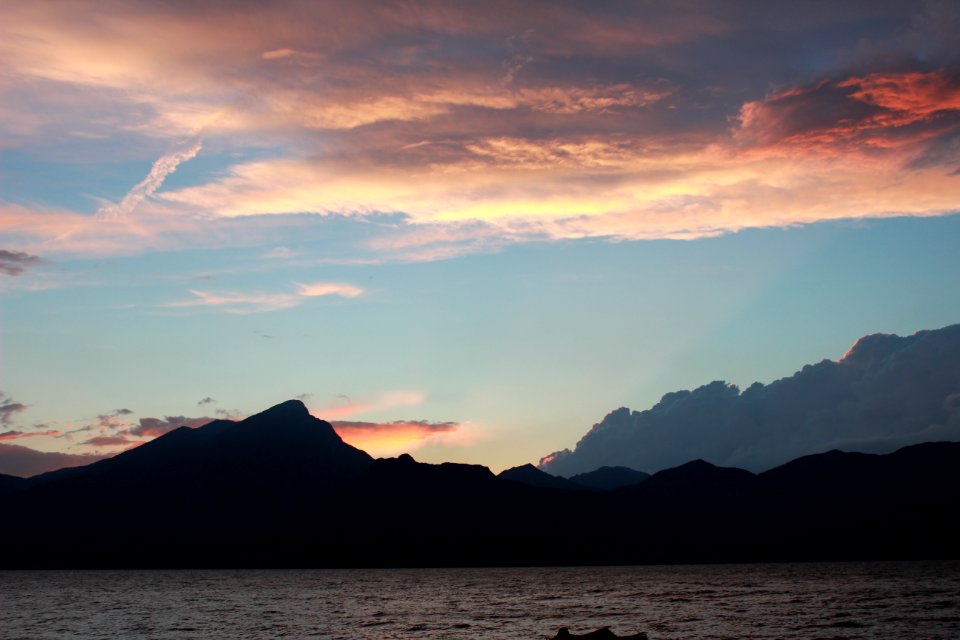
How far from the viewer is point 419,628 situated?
124188 millimetres

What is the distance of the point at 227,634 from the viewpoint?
11944cm

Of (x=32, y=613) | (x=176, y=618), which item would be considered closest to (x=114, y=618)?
(x=176, y=618)

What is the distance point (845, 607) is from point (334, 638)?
88.0 metres

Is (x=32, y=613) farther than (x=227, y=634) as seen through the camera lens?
Yes

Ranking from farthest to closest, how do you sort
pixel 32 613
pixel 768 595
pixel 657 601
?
pixel 768 595
pixel 657 601
pixel 32 613

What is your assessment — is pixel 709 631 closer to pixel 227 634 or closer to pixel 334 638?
pixel 334 638

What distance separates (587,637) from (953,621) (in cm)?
6576

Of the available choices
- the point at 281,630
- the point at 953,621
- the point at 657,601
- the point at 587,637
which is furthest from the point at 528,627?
the point at 657,601

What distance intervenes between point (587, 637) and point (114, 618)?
10707 centimetres

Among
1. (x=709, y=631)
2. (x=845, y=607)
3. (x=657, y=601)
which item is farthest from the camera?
(x=657, y=601)

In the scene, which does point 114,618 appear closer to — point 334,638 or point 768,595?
point 334,638

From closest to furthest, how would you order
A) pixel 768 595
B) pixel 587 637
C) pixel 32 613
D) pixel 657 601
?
1. pixel 587 637
2. pixel 32 613
3. pixel 657 601
4. pixel 768 595

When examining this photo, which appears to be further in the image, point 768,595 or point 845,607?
point 768,595

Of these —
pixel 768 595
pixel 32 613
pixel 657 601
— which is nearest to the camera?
pixel 32 613
